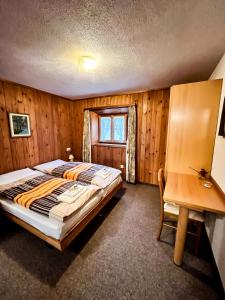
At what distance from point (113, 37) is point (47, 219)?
2142 mm

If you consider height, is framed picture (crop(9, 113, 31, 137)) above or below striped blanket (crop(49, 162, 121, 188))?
above

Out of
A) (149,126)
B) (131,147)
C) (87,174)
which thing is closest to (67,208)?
(87,174)

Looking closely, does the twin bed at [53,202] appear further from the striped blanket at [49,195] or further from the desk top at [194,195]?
the desk top at [194,195]

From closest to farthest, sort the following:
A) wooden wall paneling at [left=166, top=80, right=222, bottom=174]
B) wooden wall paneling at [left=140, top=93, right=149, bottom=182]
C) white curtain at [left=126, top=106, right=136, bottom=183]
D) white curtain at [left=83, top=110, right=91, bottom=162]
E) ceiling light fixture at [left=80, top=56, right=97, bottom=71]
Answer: ceiling light fixture at [left=80, top=56, right=97, bottom=71] → wooden wall paneling at [left=166, top=80, right=222, bottom=174] → wooden wall paneling at [left=140, top=93, right=149, bottom=182] → white curtain at [left=126, top=106, right=136, bottom=183] → white curtain at [left=83, top=110, right=91, bottom=162]

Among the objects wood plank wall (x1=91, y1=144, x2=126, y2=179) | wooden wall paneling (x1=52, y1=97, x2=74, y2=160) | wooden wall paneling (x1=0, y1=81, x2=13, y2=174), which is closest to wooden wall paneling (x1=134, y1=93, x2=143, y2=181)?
wood plank wall (x1=91, y1=144, x2=126, y2=179)

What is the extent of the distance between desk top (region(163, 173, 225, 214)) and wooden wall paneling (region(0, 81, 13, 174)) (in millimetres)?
3021

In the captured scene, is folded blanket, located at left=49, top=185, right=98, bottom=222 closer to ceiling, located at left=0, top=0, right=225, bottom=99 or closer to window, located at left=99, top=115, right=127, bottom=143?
ceiling, located at left=0, top=0, right=225, bottom=99

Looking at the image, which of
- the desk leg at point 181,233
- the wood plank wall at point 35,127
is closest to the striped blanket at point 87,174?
the wood plank wall at point 35,127

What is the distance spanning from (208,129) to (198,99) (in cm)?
47

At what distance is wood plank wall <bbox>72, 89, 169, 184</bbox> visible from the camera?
10.2ft

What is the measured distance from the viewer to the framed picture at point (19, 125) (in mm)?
2680

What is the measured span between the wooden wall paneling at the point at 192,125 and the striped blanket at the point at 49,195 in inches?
58.3

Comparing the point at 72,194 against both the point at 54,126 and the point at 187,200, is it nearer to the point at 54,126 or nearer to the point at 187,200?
the point at 187,200

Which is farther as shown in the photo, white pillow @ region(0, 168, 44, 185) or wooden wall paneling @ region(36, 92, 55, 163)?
wooden wall paneling @ region(36, 92, 55, 163)
